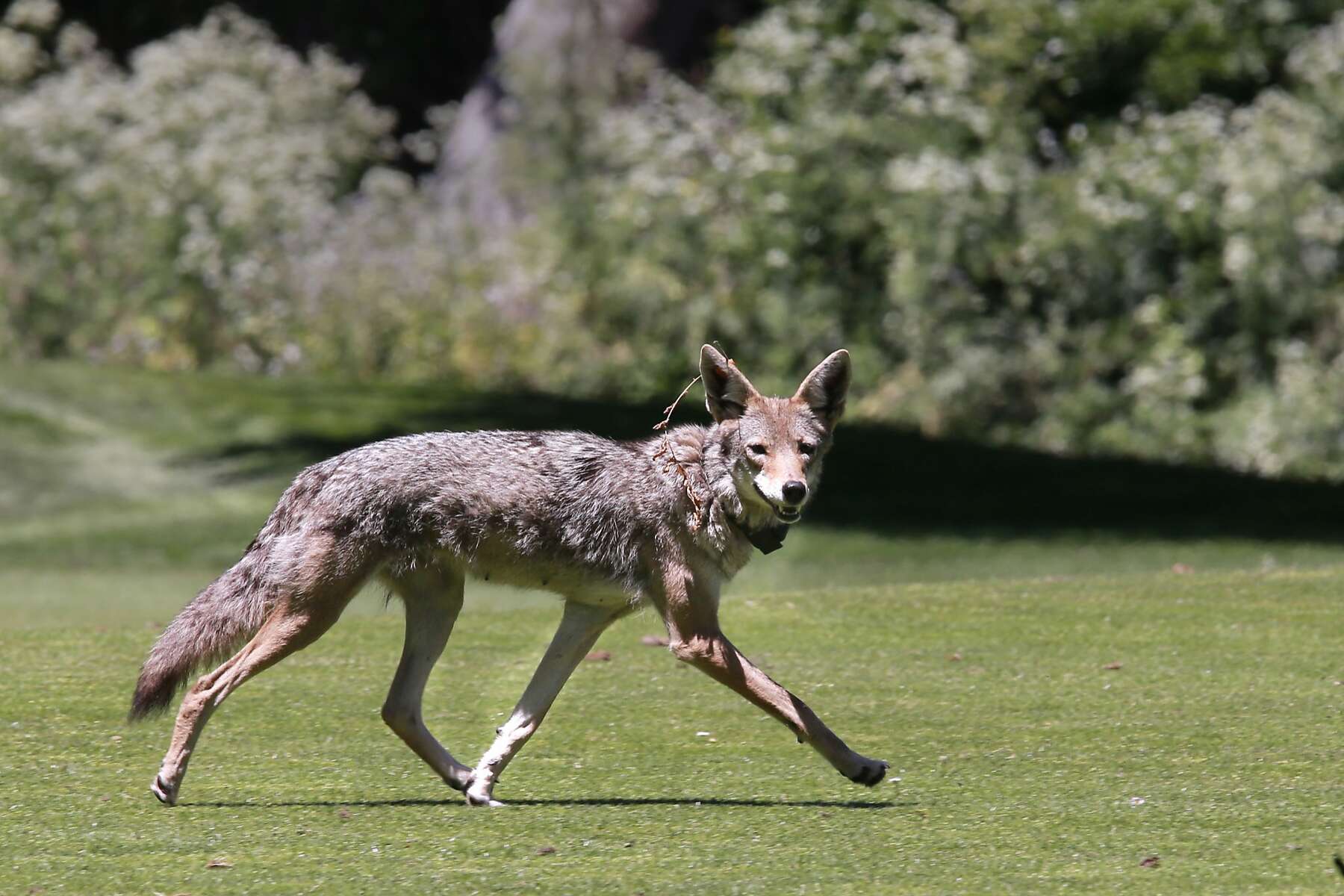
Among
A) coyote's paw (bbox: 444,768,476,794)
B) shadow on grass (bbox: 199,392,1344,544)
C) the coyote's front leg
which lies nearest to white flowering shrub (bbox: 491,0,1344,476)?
shadow on grass (bbox: 199,392,1344,544)

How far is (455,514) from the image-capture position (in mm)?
6605

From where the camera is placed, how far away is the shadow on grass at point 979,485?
48.2ft

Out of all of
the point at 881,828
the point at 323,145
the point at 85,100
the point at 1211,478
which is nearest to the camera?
the point at 881,828

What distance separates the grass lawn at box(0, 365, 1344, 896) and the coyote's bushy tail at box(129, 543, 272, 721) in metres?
0.37

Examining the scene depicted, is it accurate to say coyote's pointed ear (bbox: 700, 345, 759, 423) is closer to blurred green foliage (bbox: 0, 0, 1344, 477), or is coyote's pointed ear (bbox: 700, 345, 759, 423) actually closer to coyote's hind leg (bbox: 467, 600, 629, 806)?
coyote's hind leg (bbox: 467, 600, 629, 806)

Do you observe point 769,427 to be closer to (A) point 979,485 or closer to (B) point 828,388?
(B) point 828,388

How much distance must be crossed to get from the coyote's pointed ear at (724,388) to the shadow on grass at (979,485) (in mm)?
7523

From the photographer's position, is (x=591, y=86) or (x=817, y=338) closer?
(x=817, y=338)

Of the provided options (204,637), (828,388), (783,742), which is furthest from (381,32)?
(204,637)

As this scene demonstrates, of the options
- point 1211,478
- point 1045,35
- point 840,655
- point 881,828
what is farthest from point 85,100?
point 881,828

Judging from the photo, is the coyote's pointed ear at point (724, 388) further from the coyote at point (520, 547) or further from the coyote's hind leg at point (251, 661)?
the coyote's hind leg at point (251, 661)

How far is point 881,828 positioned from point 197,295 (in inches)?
673

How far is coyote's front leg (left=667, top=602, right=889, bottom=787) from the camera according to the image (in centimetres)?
639

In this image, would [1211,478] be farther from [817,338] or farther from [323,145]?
[323,145]
